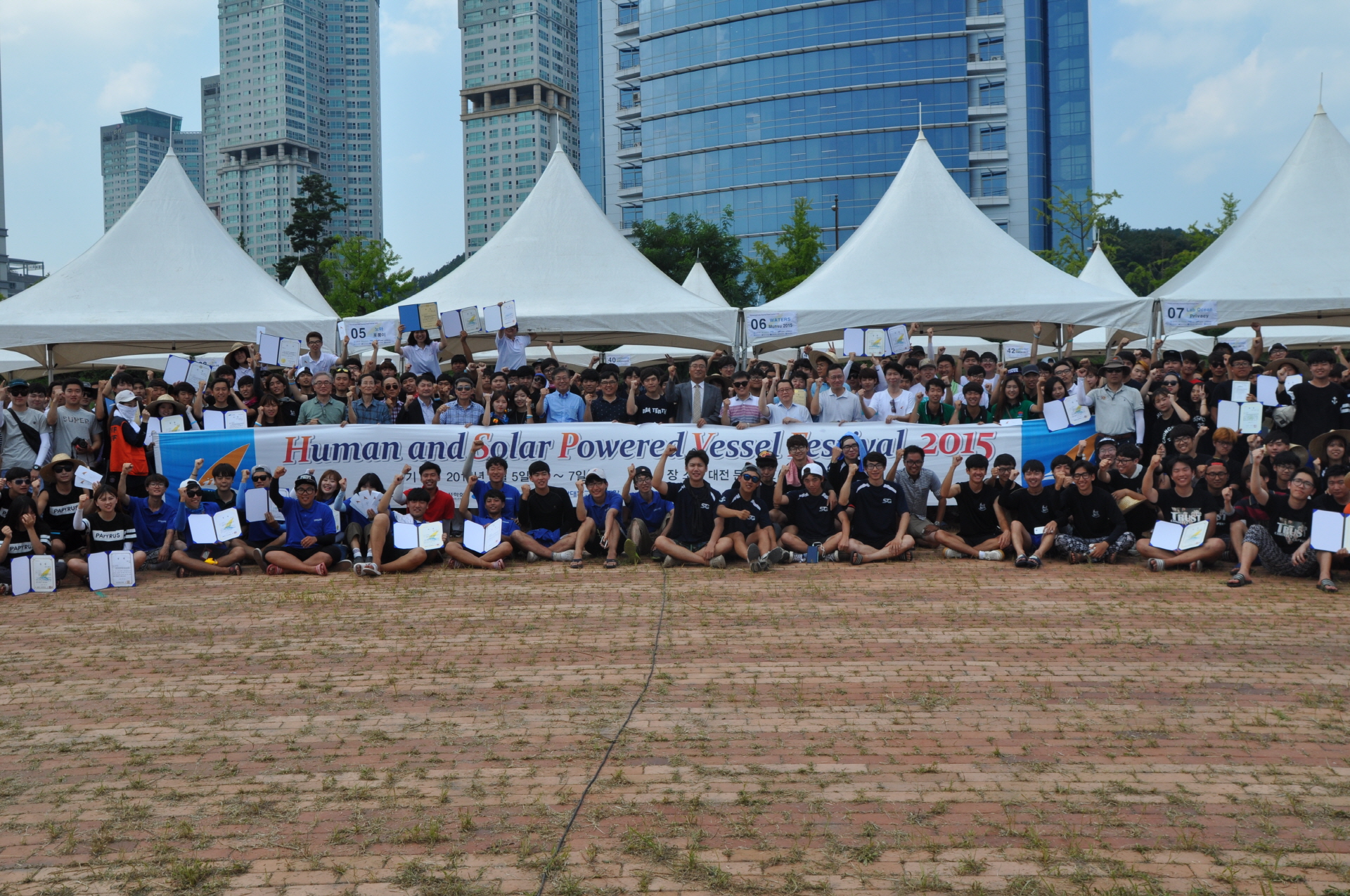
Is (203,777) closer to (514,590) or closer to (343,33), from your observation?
(514,590)

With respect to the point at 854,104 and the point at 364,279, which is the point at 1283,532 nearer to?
the point at 364,279

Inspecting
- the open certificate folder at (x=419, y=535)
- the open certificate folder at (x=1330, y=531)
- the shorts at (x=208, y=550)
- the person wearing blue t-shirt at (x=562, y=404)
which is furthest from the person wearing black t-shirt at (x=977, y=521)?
the shorts at (x=208, y=550)

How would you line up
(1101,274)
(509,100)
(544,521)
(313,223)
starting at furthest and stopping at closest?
1. (509,100)
2. (313,223)
3. (1101,274)
4. (544,521)

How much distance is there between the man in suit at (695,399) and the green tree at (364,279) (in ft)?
99.5

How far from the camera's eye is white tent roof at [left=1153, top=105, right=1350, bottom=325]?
12617 millimetres

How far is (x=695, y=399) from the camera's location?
A: 11.5 metres

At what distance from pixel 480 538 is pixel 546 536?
671 millimetres

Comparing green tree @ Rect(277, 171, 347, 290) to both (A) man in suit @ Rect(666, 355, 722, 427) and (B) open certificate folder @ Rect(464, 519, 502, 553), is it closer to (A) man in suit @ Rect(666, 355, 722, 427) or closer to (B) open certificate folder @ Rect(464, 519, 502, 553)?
(A) man in suit @ Rect(666, 355, 722, 427)

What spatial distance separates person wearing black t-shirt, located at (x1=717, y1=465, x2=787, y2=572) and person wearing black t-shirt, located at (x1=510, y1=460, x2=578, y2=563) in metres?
1.52

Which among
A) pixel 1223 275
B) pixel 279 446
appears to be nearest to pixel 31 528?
pixel 279 446

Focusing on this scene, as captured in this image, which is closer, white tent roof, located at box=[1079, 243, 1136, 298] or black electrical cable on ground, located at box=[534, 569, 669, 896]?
black electrical cable on ground, located at box=[534, 569, 669, 896]

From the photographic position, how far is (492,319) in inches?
513

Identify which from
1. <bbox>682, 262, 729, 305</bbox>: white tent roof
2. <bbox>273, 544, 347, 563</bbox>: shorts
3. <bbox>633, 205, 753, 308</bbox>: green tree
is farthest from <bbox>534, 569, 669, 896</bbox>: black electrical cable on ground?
<bbox>633, 205, 753, 308</bbox>: green tree

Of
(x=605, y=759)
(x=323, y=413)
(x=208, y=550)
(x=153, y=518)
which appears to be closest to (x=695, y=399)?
(x=323, y=413)
